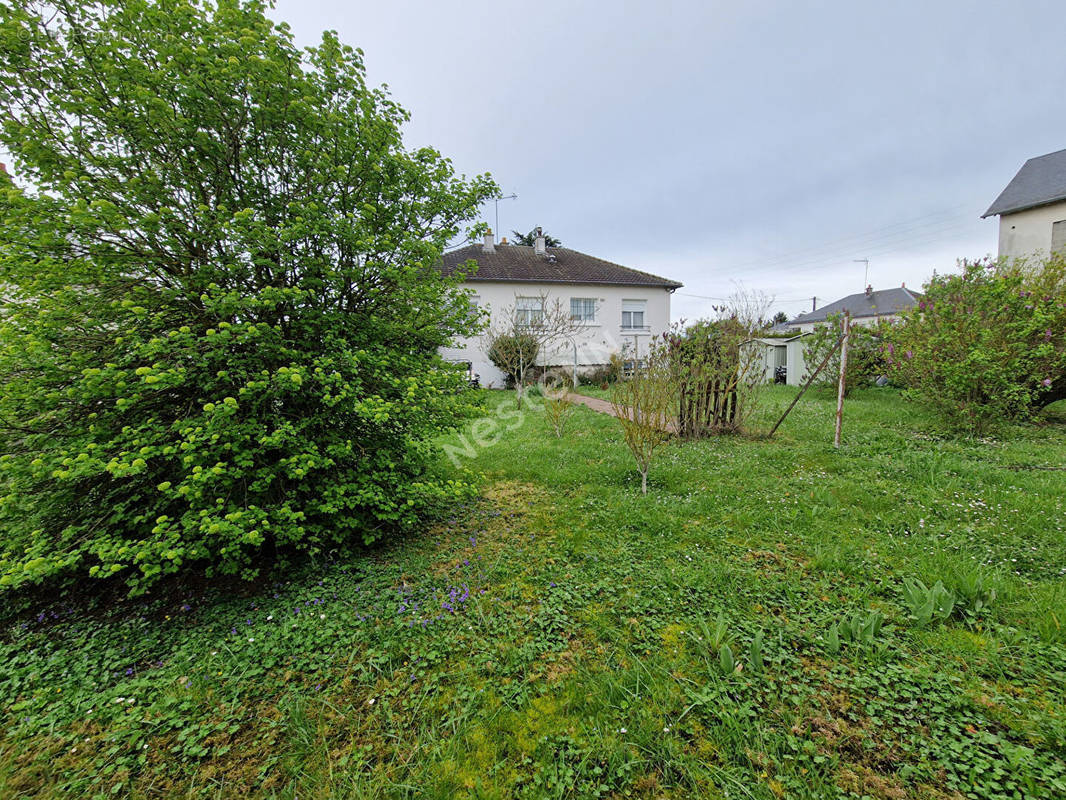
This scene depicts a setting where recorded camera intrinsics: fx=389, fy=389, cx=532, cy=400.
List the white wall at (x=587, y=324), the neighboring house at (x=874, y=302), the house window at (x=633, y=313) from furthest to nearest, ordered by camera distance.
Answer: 1. the neighboring house at (x=874, y=302)
2. the house window at (x=633, y=313)
3. the white wall at (x=587, y=324)

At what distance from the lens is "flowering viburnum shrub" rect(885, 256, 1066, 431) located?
6.45 m

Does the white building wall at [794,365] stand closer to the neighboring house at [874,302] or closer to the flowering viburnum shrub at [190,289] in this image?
the neighboring house at [874,302]

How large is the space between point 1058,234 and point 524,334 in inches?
725

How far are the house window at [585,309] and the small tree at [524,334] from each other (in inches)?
22.0

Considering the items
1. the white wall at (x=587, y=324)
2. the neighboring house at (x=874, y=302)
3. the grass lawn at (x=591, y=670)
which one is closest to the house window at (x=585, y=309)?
the white wall at (x=587, y=324)

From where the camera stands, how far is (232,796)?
1538mm

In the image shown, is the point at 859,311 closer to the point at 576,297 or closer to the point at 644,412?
the point at 576,297

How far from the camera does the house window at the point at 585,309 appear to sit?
1877 cm

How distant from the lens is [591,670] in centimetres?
211

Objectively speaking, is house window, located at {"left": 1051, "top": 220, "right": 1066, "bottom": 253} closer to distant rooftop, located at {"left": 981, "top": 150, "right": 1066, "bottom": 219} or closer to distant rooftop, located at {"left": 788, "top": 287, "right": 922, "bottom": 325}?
distant rooftop, located at {"left": 981, "top": 150, "right": 1066, "bottom": 219}

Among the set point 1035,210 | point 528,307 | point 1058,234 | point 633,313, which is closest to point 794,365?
point 633,313

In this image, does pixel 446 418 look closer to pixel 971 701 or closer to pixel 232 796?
pixel 232 796

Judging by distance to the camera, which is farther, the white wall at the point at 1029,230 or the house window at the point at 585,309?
the house window at the point at 585,309

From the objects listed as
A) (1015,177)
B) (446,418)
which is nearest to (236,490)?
(446,418)
